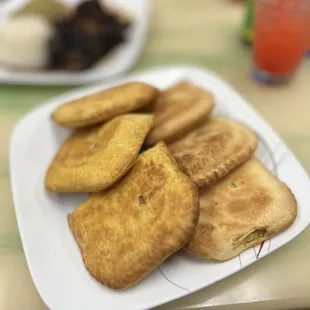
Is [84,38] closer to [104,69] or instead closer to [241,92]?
[104,69]

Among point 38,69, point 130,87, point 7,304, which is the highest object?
point 130,87

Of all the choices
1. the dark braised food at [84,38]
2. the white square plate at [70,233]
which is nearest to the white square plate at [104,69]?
the dark braised food at [84,38]

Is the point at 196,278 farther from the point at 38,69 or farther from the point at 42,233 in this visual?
the point at 38,69

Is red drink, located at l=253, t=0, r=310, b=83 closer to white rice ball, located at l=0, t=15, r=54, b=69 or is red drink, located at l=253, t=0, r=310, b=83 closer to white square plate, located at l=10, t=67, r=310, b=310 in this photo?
white square plate, located at l=10, t=67, r=310, b=310

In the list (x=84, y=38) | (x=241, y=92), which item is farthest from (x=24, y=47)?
(x=241, y=92)

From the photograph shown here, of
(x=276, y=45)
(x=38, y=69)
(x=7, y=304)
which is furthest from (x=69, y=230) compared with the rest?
(x=276, y=45)

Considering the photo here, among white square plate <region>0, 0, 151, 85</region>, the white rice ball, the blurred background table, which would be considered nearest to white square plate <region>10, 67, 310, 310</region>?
the blurred background table
